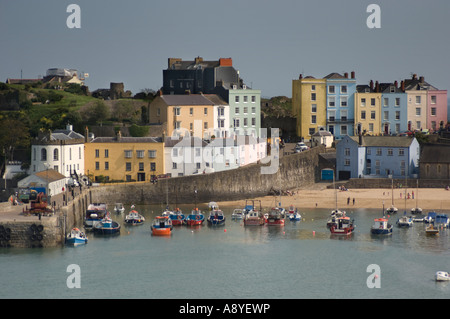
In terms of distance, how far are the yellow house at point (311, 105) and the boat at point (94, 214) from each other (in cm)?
3354

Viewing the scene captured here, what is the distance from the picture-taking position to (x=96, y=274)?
2237 inches

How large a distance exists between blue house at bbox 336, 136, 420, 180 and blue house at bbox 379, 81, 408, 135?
35.6ft

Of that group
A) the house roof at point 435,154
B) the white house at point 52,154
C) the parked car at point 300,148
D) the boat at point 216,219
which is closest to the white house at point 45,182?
the white house at point 52,154

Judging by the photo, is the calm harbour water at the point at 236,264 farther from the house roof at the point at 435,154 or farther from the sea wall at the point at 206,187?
the house roof at the point at 435,154

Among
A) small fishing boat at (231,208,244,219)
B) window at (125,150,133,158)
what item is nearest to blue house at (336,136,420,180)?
small fishing boat at (231,208,244,219)

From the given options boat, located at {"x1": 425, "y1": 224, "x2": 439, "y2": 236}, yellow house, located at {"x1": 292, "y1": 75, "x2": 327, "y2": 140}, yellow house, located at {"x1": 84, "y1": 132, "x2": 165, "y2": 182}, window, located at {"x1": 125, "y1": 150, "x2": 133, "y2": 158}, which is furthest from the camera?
yellow house, located at {"x1": 292, "y1": 75, "x2": 327, "y2": 140}

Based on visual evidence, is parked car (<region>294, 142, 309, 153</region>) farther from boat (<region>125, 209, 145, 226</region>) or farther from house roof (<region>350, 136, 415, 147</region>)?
boat (<region>125, 209, 145, 226</region>)

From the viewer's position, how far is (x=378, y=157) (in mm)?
88688

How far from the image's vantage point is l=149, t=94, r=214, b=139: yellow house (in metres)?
92.9

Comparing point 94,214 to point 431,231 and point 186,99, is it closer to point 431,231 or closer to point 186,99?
point 431,231

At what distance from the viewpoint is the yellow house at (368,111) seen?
328 feet
